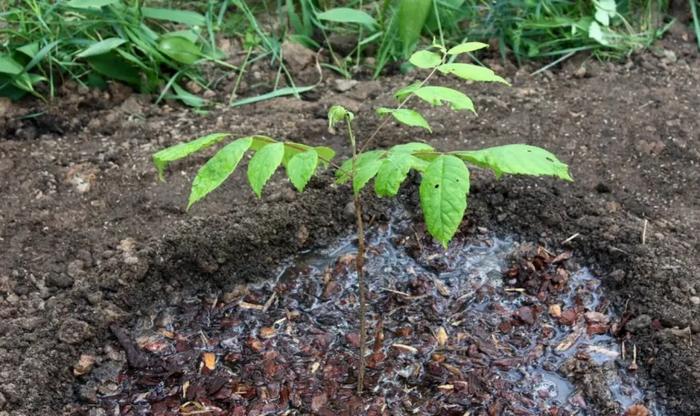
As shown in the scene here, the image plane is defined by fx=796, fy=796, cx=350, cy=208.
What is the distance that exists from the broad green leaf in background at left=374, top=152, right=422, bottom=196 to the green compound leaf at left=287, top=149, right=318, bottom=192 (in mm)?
131

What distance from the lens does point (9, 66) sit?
2.80m

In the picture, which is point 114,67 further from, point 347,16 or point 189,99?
point 347,16

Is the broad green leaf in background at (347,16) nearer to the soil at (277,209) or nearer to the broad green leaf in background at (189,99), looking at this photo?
the soil at (277,209)

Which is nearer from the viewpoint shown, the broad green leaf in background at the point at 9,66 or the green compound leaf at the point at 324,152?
the green compound leaf at the point at 324,152

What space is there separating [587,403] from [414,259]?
70 cm

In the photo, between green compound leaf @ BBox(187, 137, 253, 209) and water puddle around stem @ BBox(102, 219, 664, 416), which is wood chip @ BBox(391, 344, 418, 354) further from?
green compound leaf @ BBox(187, 137, 253, 209)

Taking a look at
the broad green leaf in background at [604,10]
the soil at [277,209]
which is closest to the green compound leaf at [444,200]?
the soil at [277,209]

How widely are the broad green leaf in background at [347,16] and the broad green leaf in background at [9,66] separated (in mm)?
1121

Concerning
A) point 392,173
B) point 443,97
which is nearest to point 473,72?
point 443,97

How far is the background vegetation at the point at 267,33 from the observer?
291cm

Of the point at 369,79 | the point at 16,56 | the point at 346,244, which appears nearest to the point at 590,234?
the point at 346,244

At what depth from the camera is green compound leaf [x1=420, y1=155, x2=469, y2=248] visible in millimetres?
1492

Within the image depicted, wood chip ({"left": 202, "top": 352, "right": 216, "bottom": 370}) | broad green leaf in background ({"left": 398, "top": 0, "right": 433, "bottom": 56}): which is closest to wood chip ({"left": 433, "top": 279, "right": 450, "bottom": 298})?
wood chip ({"left": 202, "top": 352, "right": 216, "bottom": 370})

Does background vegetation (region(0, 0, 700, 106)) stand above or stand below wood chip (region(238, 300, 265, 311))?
above
